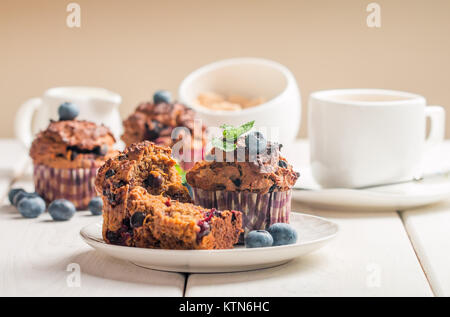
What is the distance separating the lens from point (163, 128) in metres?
2.79

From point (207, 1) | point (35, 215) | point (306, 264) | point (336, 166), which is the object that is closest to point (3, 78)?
point (207, 1)

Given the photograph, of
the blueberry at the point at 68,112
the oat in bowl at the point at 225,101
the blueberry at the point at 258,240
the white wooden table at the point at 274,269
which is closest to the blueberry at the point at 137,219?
the white wooden table at the point at 274,269

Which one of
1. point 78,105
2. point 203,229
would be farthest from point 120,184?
point 78,105

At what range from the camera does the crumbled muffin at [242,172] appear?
6.12 feet

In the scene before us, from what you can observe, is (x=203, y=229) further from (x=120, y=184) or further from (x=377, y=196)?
(x=377, y=196)

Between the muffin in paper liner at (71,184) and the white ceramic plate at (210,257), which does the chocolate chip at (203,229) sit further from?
the muffin in paper liner at (71,184)

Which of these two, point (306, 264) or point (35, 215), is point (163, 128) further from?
point (306, 264)

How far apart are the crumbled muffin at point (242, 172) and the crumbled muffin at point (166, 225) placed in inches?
6.1

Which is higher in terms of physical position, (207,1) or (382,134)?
(207,1)

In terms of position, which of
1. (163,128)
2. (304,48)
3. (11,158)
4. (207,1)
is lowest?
(11,158)

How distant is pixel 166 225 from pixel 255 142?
0.37 meters


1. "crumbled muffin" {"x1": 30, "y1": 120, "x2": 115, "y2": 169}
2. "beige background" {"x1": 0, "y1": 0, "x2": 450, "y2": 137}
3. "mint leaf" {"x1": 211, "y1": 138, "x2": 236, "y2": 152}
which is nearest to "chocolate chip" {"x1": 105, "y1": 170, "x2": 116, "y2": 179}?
"mint leaf" {"x1": 211, "y1": 138, "x2": 236, "y2": 152}

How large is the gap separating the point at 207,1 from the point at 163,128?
4.93 feet

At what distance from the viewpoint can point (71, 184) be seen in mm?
2430
